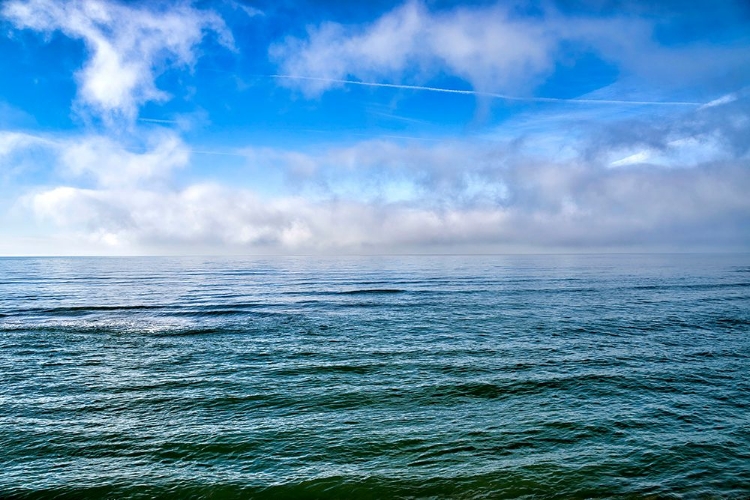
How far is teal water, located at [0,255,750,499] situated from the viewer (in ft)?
43.0

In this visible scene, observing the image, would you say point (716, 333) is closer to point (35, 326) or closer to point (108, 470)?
point (108, 470)

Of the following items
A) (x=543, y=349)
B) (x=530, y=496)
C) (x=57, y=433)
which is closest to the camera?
(x=530, y=496)

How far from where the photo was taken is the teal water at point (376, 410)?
13.1 metres

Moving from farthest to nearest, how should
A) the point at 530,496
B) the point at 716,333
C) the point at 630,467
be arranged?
the point at 716,333
the point at 630,467
the point at 530,496

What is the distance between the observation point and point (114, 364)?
84.7ft

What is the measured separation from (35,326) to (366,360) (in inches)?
1247

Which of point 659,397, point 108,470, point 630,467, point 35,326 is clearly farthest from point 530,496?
point 35,326

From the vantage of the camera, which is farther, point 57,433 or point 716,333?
point 716,333

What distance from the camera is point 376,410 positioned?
1838cm

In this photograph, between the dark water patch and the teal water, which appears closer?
the teal water

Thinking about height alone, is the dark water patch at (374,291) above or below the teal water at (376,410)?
above

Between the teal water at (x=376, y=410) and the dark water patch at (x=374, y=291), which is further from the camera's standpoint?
the dark water patch at (x=374, y=291)

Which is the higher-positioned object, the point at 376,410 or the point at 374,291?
the point at 374,291

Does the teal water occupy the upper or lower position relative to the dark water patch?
lower
